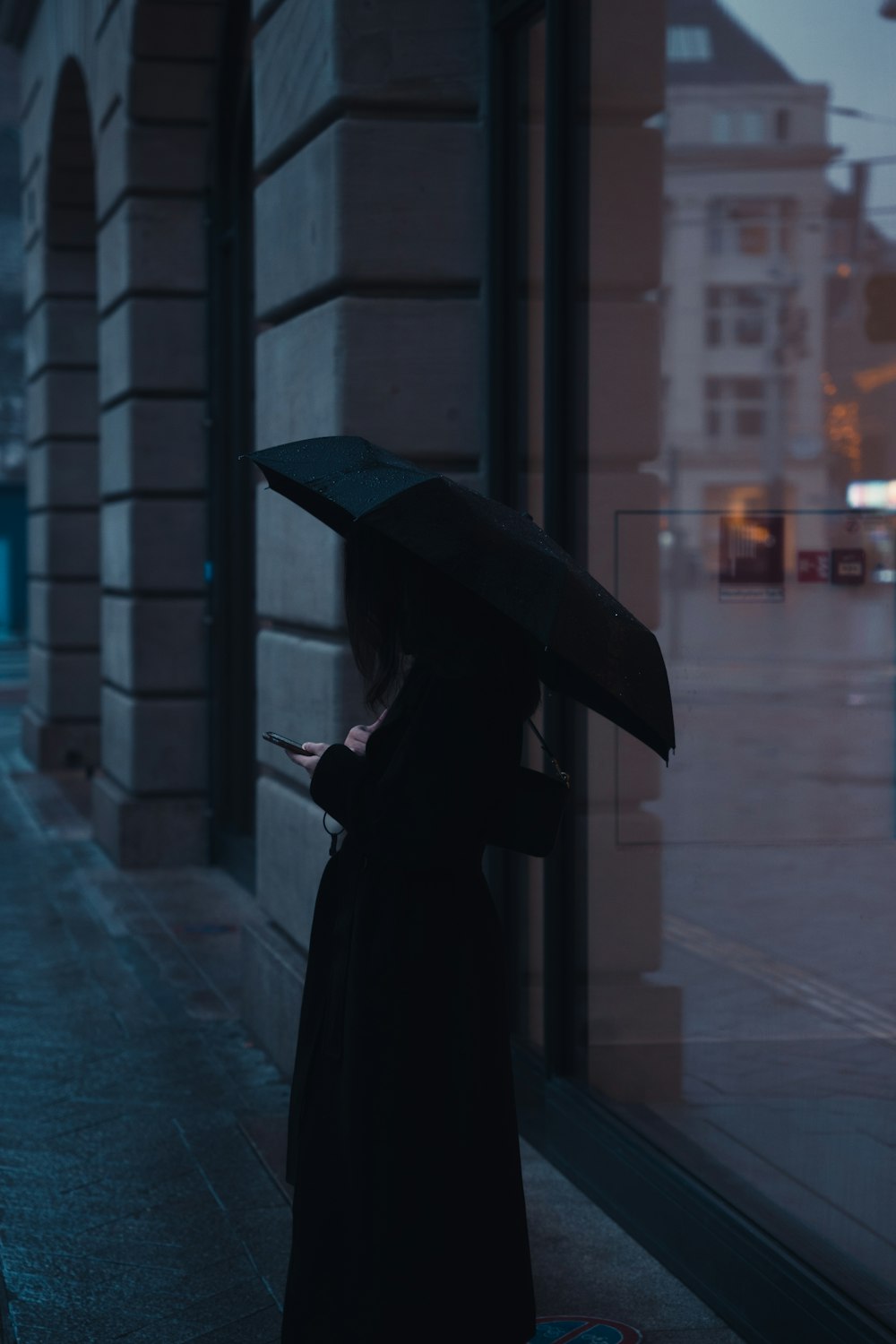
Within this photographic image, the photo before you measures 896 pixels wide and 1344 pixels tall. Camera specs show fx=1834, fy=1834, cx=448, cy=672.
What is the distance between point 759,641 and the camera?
413 cm

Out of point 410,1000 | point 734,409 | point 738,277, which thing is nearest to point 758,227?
point 738,277

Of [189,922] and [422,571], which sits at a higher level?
[422,571]

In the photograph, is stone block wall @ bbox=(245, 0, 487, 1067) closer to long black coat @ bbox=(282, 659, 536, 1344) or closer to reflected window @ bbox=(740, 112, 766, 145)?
reflected window @ bbox=(740, 112, 766, 145)

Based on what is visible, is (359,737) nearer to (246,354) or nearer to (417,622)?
(417,622)

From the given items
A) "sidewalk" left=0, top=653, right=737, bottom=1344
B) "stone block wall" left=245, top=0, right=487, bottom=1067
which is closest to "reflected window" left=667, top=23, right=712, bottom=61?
"stone block wall" left=245, top=0, right=487, bottom=1067

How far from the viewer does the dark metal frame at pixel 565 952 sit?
3801 millimetres

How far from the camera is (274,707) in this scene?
6.10m

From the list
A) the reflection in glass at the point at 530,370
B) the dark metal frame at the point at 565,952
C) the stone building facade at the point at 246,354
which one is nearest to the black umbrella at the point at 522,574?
the dark metal frame at the point at 565,952

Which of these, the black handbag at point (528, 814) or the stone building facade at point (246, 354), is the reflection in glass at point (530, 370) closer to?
the stone building facade at point (246, 354)

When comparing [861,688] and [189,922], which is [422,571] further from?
[189,922]

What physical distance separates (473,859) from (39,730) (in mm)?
11750

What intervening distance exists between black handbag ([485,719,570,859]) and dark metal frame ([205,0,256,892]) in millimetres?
6349

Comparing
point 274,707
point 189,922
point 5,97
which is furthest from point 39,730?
point 5,97

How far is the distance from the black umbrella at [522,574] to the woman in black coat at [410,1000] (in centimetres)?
13
